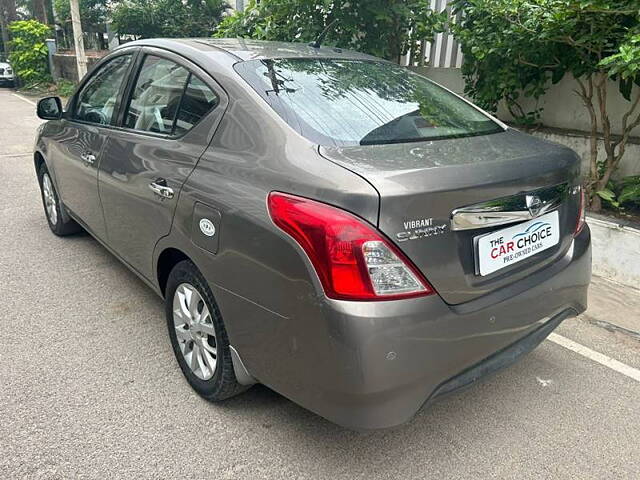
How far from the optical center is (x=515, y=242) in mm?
1974

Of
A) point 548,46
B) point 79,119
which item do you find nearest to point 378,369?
point 79,119

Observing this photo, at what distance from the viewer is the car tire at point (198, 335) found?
2.21 m

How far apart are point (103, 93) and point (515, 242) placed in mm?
2709

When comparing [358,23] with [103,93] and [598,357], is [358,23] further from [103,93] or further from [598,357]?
[598,357]

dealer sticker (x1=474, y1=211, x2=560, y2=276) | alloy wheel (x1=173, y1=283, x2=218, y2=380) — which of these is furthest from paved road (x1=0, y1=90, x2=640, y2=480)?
dealer sticker (x1=474, y1=211, x2=560, y2=276)

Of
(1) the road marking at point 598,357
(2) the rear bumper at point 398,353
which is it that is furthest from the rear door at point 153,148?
(1) the road marking at point 598,357

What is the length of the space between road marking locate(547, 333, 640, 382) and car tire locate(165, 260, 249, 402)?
191cm

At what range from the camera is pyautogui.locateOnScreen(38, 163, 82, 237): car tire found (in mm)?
4236

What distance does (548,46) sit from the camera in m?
4.36

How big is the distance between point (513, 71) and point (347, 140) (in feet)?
11.4

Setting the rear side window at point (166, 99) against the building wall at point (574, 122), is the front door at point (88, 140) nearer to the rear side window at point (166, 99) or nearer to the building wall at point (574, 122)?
the rear side window at point (166, 99)

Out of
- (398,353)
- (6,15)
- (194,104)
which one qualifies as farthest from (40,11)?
(398,353)


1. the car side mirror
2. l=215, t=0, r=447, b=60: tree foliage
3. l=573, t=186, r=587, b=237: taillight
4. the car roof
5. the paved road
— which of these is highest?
l=215, t=0, r=447, b=60: tree foliage

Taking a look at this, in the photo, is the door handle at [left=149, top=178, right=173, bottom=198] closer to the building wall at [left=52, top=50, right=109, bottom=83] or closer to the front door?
the front door
